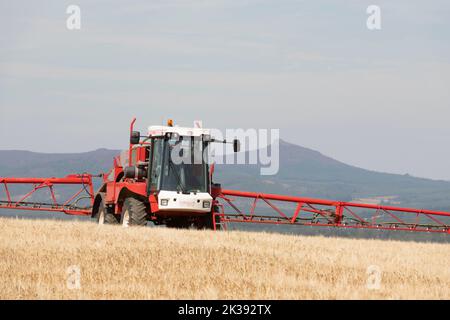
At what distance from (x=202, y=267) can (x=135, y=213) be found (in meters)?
9.25

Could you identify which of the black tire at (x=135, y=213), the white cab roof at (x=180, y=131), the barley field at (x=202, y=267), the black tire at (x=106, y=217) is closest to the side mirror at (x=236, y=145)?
the white cab roof at (x=180, y=131)

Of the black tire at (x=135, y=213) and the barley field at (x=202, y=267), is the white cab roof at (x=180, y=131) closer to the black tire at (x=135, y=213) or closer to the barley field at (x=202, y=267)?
the black tire at (x=135, y=213)

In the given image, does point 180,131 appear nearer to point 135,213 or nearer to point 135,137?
point 135,137

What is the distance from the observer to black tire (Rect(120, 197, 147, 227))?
80.6ft

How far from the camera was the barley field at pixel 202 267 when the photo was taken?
12930 mm

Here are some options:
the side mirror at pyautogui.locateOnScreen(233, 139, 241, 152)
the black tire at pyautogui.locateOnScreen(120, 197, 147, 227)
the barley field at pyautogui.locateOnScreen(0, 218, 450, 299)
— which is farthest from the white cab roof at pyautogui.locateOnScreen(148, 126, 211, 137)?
the barley field at pyautogui.locateOnScreen(0, 218, 450, 299)

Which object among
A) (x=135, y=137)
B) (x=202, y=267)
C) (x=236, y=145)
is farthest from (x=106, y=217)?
(x=202, y=267)

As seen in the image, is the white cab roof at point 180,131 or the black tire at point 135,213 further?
the black tire at point 135,213

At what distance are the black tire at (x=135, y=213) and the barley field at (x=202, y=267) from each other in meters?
2.18
